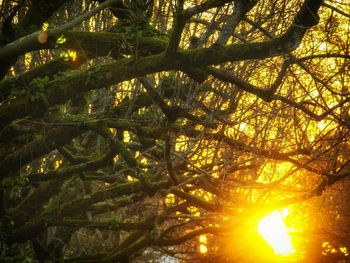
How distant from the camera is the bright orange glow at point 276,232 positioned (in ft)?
38.0

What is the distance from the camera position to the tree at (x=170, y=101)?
4.78 m

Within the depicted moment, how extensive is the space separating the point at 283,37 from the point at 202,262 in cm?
1165

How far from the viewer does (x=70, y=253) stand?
45.9ft

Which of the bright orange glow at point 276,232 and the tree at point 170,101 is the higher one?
the bright orange glow at point 276,232

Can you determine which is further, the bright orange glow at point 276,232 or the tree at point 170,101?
the bright orange glow at point 276,232

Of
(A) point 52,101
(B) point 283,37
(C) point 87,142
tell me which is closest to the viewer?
(B) point 283,37

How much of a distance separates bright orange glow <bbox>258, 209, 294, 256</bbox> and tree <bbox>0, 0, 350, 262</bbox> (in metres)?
1.70

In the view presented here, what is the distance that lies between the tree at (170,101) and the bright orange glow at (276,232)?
170cm

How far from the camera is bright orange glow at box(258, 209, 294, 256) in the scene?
38.0 feet

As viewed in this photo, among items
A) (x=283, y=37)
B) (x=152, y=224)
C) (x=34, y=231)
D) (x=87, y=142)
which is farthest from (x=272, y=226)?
(x=283, y=37)

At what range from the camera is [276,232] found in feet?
43.7

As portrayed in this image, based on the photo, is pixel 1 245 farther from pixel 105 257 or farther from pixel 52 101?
pixel 52 101

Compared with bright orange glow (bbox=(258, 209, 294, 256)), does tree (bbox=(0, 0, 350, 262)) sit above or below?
below

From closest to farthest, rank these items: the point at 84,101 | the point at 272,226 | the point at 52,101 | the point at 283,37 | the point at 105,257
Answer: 1. the point at 283,37
2. the point at 52,101
3. the point at 84,101
4. the point at 105,257
5. the point at 272,226
